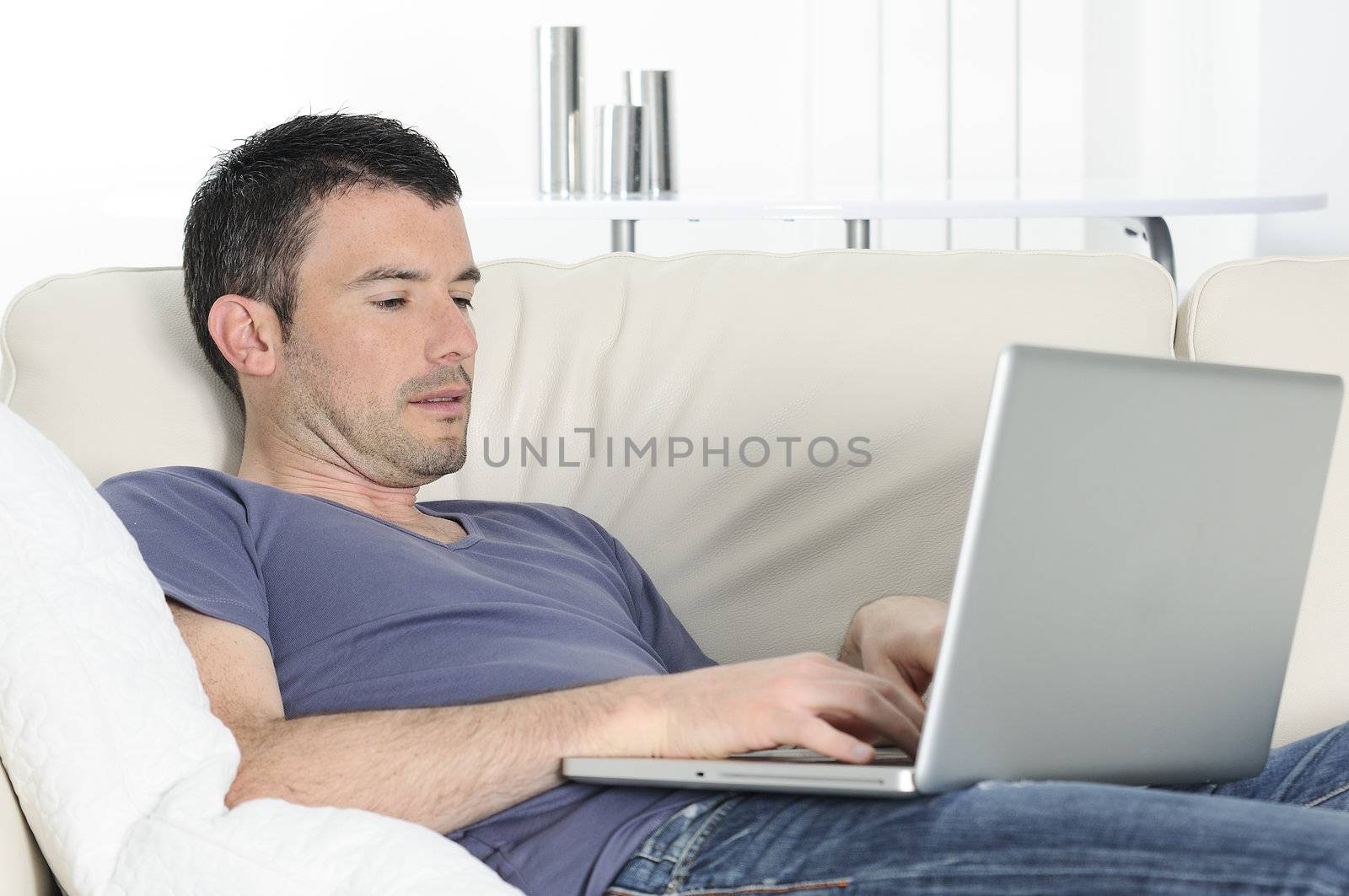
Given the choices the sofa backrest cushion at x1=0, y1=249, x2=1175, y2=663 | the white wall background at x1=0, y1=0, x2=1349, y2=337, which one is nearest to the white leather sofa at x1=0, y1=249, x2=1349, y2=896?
the sofa backrest cushion at x1=0, y1=249, x2=1175, y2=663

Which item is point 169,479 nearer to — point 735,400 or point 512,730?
point 512,730

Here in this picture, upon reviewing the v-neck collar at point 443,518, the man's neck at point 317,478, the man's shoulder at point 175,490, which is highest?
the man's shoulder at point 175,490

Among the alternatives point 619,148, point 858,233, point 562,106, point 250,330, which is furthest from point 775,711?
point 562,106

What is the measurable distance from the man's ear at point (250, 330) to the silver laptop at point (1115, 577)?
0.62 m

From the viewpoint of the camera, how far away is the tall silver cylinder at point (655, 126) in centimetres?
313

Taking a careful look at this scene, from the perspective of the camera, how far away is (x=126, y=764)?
0.91m

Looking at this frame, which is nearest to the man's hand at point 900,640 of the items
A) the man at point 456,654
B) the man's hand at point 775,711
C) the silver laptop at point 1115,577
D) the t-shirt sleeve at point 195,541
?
the man at point 456,654

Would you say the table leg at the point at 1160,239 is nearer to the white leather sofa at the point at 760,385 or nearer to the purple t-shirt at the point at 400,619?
the white leather sofa at the point at 760,385

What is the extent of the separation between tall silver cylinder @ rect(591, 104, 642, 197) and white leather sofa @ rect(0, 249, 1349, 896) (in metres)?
1.61

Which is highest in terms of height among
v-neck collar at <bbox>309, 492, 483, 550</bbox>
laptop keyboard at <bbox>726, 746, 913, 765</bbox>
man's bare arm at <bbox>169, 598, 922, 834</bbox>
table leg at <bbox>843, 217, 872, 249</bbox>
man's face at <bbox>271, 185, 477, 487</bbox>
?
table leg at <bbox>843, 217, 872, 249</bbox>

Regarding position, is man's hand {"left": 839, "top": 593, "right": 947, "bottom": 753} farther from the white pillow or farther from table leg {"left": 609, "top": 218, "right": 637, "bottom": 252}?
table leg {"left": 609, "top": 218, "right": 637, "bottom": 252}

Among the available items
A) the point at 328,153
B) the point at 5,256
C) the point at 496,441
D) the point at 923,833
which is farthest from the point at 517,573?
the point at 5,256

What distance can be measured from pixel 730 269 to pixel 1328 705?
2.34 ft

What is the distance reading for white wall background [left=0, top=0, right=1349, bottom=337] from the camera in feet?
13.2
